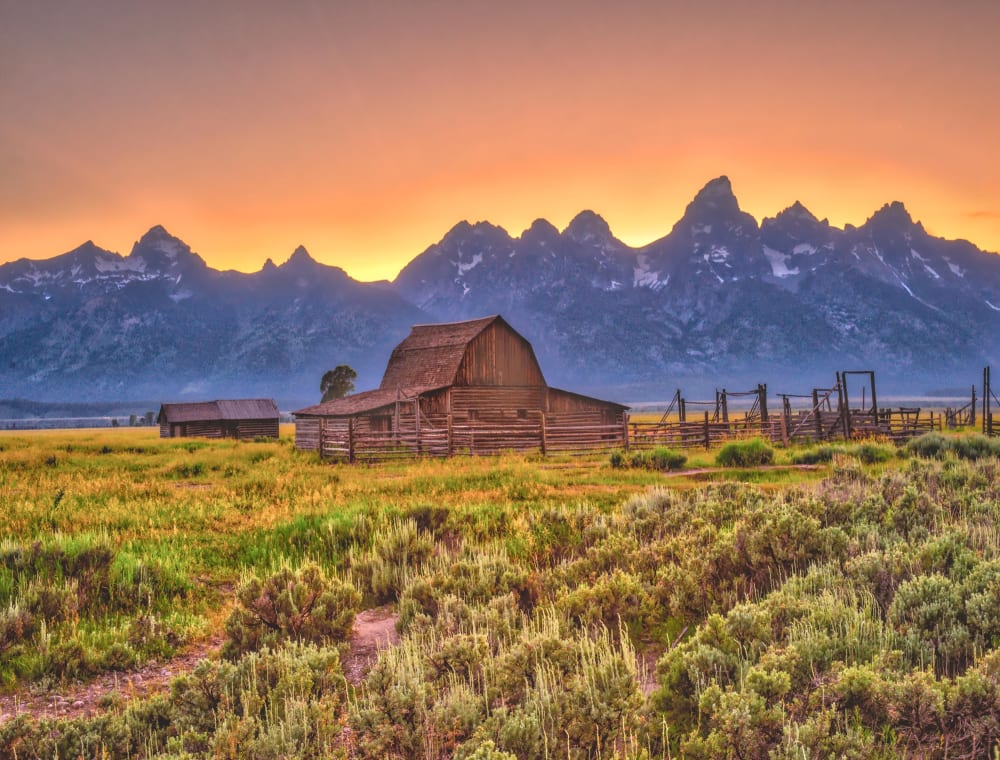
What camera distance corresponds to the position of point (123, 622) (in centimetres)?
735

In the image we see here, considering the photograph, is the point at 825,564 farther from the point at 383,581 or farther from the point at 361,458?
the point at 361,458

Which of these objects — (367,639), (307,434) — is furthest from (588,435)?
(367,639)

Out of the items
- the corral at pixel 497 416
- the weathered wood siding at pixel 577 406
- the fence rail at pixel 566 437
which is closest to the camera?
the fence rail at pixel 566 437

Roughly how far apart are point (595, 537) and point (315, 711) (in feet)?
20.9

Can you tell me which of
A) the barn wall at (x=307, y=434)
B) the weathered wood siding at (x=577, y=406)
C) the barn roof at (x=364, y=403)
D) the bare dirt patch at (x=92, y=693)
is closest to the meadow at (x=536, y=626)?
the bare dirt patch at (x=92, y=693)

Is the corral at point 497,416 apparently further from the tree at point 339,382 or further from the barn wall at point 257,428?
the tree at point 339,382

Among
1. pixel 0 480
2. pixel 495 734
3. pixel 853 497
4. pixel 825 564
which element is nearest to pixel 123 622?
pixel 495 734

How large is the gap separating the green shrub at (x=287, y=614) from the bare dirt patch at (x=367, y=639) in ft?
0.74

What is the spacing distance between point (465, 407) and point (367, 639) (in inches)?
1229

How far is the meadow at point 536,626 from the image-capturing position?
4277 mm

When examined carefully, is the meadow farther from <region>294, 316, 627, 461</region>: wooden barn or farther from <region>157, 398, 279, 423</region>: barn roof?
<region>157, 398, 279, 423</region>: barn roof

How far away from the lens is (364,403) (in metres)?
38.7

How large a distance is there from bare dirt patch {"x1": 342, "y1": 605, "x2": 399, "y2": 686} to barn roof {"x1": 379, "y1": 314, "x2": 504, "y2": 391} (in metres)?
29.8

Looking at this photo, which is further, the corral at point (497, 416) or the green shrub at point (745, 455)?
the corral at point (497, 416)
